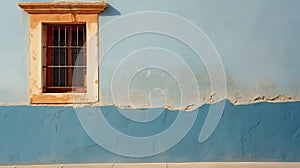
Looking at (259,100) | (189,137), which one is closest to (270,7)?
(259,100)

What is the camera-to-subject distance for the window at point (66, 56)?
633cm

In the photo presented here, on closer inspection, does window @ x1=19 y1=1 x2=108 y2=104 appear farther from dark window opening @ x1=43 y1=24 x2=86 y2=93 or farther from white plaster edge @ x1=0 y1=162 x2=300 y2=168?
white plaster edge @ x1=0 y1=162 x2=300 y2=168

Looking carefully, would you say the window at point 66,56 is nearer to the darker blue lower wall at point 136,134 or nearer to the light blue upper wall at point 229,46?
the light blue upper wall at point 229,46

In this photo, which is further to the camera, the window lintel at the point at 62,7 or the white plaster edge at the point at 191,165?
the window lintel at the point at 62,7

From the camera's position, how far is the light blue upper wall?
6.37 m

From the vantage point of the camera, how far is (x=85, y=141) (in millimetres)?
6383

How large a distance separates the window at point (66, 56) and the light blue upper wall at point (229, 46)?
133 millimetres

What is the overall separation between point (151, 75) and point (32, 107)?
6.57ft

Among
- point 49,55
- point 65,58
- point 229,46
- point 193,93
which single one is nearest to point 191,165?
point 193,93

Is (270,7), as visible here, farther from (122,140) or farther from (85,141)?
(85,141)

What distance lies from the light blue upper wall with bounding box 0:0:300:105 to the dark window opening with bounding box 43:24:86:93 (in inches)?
14.3

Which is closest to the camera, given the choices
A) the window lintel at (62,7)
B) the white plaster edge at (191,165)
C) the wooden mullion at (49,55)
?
the white plaster edge at (191,165)

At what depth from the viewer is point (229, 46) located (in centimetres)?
638

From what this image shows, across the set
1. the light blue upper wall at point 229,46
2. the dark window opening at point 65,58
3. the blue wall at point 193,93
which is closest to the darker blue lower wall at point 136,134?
the blue wall at point 193,93
